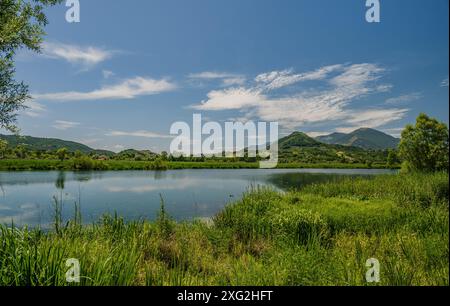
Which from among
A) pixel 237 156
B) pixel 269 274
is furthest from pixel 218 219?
pixel 237 156

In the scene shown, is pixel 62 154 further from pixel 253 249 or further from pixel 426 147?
pixel 253 249

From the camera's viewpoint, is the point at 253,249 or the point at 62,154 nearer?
the point at 253,249

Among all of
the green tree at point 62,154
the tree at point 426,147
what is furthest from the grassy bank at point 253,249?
the green tree at point 62,154

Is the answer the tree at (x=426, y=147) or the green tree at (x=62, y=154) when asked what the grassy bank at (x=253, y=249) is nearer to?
the tree at (x=426, y=147)

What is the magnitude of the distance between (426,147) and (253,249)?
23.8 metres

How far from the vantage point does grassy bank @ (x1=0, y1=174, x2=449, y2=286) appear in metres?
4.22

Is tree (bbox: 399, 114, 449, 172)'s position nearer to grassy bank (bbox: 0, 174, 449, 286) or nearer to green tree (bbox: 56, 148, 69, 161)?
grassy bank (bbox: 0, 174, 449, 286)

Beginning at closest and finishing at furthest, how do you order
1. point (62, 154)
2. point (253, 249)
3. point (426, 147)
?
1. point (253, 249)
2. point (426, 147)
3. point (62, 154)

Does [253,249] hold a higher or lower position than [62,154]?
lower

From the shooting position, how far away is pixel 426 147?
79.2 feet

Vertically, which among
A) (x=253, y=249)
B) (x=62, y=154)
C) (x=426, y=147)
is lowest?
(x=253, y=249)

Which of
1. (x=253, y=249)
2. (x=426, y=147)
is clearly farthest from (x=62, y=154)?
(x=253, y=249)

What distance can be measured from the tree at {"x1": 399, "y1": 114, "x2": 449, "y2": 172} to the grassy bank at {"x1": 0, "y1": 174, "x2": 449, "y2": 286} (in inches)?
446

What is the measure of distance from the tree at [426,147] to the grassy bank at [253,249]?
11.3 m
